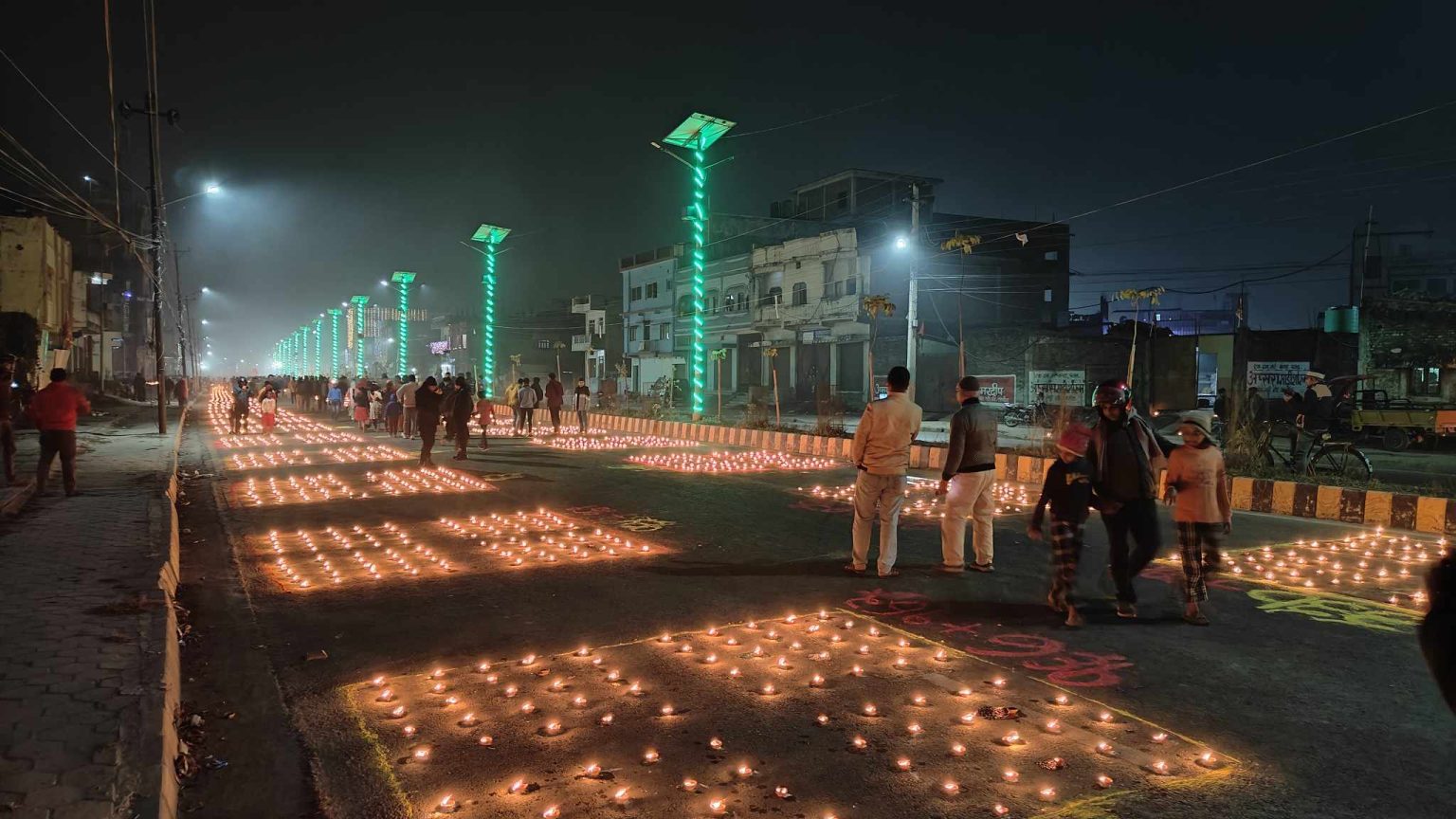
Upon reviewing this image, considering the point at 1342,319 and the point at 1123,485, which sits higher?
the point at 1342,319

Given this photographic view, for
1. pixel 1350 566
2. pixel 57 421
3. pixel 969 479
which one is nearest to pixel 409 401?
pixel 57 421

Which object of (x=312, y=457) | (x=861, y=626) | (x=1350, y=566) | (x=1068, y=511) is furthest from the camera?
(x=312, y=457)

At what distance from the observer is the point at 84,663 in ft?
16.5

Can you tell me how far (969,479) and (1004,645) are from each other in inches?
88.8

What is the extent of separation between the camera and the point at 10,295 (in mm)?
34344

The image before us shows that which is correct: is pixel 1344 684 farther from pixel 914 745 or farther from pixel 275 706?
pixel 275 706

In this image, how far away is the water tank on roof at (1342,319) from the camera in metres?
35.6

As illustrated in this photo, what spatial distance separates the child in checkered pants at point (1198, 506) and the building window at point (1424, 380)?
3004 centimetres

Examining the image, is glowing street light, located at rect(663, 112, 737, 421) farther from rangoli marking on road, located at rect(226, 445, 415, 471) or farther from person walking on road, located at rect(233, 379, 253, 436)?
person walking on road, located at rect(233, 379, 253, 436)

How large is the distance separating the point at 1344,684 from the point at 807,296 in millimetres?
41744

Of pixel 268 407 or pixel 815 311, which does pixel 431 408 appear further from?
pixel 815 311

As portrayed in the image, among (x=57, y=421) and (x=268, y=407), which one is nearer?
Answer: (x=57, y=421)

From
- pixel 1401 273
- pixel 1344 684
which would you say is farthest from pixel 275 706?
pixel 1401 273

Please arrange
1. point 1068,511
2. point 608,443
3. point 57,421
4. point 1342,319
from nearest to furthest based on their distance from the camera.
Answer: point 1068,511 → point 57,421 → point 608,443 → point 1342,319
